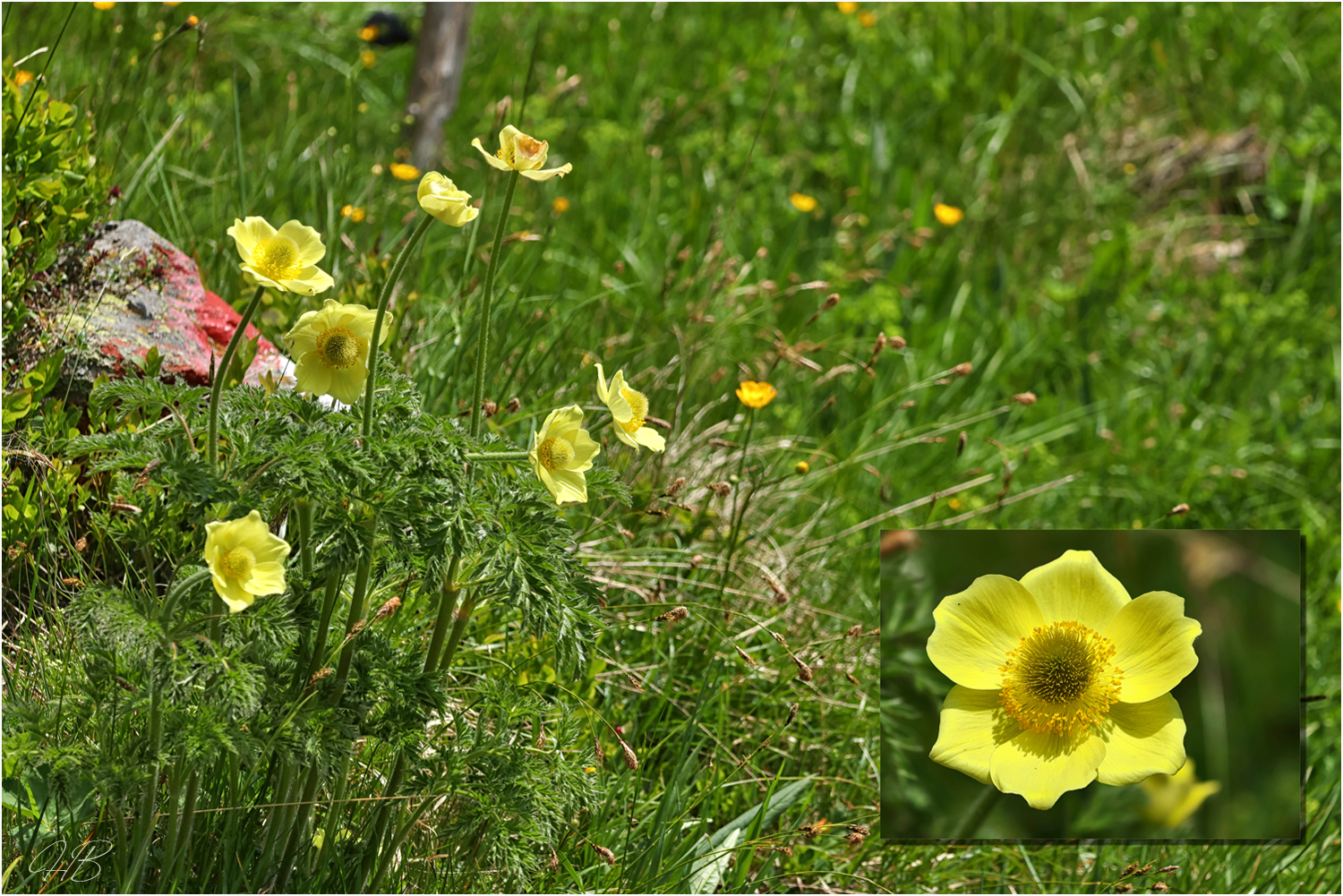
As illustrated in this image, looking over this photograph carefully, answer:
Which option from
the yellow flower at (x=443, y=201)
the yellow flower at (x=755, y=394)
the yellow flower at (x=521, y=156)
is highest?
the yellow flower at (x=521, y=156)

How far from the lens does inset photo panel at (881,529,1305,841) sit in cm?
166

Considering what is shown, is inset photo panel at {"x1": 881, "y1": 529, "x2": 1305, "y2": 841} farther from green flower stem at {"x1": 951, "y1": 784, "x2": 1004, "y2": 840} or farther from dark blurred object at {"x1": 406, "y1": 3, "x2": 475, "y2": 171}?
dark blurred object at {"x1": 406, "y1": 3, "x2": 475, "y2": 171}

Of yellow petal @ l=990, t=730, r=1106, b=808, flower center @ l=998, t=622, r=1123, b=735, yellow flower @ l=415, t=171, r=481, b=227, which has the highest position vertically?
yellow flower @ l=415, t=171, r=481, b=227

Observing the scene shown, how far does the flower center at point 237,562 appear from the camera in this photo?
3.97 ft

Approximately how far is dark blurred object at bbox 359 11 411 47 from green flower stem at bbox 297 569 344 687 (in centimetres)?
374

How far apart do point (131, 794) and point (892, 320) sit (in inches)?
116

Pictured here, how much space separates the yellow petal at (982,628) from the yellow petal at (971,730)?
3 centimetres

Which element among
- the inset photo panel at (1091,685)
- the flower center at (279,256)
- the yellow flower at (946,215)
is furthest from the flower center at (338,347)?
the yellow flower at (946,215)

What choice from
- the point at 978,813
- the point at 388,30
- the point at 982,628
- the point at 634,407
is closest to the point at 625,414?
the point at 634,407

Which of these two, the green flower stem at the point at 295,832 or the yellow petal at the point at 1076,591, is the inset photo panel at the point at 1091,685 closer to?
the yellow petal at the point at 1076,591

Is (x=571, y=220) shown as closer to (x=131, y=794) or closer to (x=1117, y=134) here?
(x=1117, y=134)

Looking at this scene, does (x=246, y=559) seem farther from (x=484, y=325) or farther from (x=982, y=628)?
(x=982, y=628)

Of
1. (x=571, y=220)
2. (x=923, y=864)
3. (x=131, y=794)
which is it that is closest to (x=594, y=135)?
(x=571, y=220)

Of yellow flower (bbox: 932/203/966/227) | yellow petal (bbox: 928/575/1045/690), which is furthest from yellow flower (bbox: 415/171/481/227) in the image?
yellow flower (bbox: 932/203/966/227)
